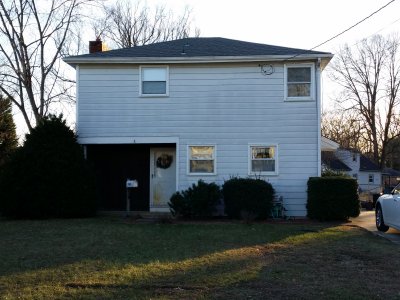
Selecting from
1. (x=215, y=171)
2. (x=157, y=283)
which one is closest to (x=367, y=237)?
(x=215, y=171)

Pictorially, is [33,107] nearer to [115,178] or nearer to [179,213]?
[115,178]

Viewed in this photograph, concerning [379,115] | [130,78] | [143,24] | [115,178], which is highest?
[143,24]

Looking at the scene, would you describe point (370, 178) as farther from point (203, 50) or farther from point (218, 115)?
point (218, 115)

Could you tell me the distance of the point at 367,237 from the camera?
1205 cm

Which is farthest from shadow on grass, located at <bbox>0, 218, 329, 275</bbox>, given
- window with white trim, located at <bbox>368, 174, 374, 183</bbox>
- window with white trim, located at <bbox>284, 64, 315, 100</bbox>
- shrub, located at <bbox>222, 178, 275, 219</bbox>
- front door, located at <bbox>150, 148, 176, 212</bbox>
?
window with white trim, located at <bbox>368, 174, 374, 183</bbox>

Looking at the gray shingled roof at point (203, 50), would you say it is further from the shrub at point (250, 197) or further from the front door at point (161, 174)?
the shrub at point (250, 197)

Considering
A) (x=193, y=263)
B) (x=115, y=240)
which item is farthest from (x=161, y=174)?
(x=193, y=263)

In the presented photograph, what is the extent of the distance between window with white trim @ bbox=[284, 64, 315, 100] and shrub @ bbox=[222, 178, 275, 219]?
3.10 m

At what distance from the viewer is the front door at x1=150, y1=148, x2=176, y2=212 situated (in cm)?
1780

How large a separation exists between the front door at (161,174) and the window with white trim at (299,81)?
4.55 metres

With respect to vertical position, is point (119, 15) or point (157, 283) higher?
point (119, 15)

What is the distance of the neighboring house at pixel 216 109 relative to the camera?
53.4 ft

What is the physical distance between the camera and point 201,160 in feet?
54.4

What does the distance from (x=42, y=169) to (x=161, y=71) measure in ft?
16.2
